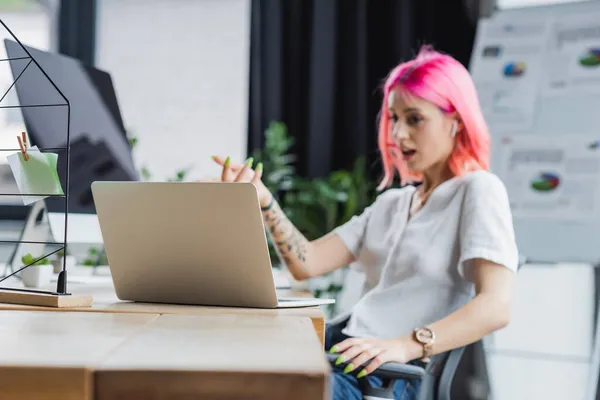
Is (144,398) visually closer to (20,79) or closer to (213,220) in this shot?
(213,220)

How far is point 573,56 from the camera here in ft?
7.84

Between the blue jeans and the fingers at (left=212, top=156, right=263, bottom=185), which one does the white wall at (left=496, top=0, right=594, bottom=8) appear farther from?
the blue jeans

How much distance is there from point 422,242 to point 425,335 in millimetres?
244

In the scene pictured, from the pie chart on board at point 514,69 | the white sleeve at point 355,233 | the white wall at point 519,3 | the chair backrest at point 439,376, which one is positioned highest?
the white wall at point 519,3

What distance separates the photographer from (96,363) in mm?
538

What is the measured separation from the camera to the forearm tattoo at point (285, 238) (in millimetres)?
1529

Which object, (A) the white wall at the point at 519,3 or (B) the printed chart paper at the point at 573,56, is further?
(A) the white wall at the point at 519,3

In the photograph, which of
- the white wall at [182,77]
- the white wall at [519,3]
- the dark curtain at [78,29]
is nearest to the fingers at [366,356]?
the white wall at [519,3]

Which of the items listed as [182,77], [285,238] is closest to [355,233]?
[285,238]

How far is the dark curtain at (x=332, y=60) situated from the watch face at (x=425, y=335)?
5.85 feet

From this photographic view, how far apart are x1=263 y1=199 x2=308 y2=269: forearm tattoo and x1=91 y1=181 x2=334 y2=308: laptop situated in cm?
47

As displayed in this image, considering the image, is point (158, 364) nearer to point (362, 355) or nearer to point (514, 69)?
point (362, 355)

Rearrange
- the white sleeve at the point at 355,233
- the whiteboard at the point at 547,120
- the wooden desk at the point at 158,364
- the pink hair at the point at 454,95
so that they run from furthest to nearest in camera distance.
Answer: the whiteboard at the point at 547,120
the white sleeve at the point at 355,233
the pink hair at the point at 454,95
the wooden desk at the point at 158,364

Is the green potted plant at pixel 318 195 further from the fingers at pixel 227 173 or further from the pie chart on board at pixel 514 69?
the fingers at pixel 227 173
